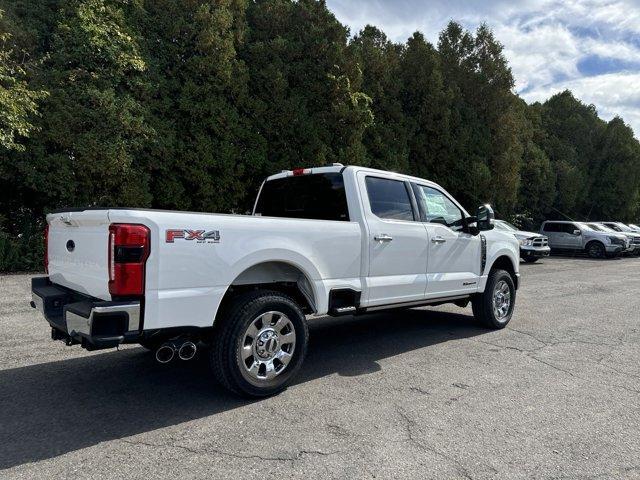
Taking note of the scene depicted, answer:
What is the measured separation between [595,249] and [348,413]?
22938 millimetres

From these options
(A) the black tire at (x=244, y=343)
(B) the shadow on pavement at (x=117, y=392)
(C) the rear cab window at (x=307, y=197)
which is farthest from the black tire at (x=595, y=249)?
(A) the black tire at (x=244, y=343)

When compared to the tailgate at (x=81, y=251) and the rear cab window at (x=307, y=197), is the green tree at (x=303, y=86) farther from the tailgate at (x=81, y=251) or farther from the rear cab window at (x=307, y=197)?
the tailgate at (x=81, y=251)

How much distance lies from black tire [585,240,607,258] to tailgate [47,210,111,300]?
78.3ft

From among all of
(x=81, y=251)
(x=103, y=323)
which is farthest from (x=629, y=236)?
(x=103, y=323)

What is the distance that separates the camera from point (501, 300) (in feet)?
21.9

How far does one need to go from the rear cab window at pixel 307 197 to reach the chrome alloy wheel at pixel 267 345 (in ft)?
4.37

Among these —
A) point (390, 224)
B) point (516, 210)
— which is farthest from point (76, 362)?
point (516, 210)

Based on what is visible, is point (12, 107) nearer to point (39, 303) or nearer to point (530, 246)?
point (39, 303)

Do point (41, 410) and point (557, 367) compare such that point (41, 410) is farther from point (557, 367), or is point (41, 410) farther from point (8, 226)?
point (8, 226)

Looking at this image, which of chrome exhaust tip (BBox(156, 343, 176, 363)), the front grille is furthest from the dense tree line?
chrome exhaust tip (BBox(156, 343, 176, 363))

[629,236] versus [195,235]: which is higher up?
[195,235]

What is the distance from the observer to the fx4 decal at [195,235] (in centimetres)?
331

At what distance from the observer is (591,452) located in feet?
10.3

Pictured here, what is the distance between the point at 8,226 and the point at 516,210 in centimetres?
2414
